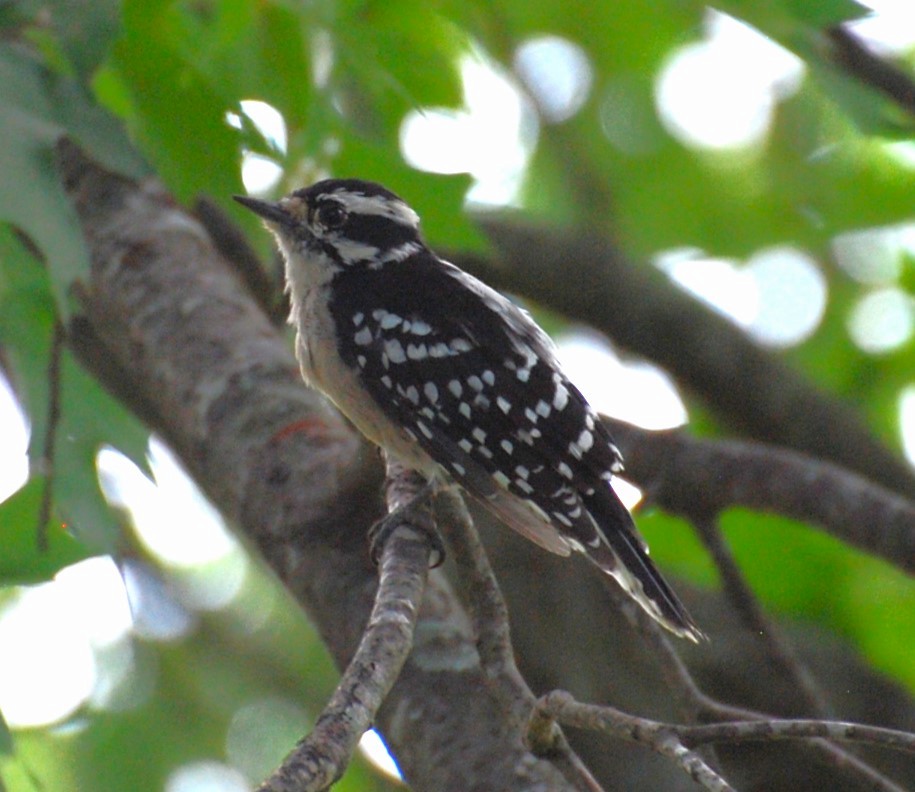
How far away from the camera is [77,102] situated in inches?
128

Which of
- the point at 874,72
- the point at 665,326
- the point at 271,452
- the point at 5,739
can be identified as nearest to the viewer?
the point at 5,739

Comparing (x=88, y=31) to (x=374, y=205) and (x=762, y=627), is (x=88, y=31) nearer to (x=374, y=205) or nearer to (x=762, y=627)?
(x=374, y=205)

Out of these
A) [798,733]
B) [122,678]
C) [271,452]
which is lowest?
[798,733]

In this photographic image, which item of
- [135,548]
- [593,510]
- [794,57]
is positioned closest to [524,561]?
[593,510]

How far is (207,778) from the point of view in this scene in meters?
6.59

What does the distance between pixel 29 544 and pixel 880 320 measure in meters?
5.11

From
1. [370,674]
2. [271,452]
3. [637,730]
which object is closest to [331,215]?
[271,452]

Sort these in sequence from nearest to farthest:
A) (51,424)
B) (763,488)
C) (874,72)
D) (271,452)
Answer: (51,424), (271,452), (763,488), (874,72)

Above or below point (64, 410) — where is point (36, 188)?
above

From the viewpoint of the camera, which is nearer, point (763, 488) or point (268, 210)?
point (268, 210)

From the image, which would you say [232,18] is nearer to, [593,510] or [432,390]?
[432,390]

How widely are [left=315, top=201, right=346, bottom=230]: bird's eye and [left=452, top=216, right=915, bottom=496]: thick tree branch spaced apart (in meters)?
1.55

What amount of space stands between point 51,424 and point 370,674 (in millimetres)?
1615

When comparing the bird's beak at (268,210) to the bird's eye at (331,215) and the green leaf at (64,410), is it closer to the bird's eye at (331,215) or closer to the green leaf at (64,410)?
the bird's eye at (331,215)
